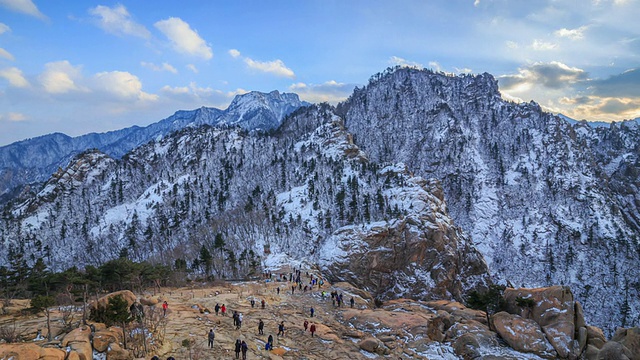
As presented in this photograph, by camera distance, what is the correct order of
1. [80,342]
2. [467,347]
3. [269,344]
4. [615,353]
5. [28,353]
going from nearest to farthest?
[28,353]
[80,342]
[269,344]
[615,353]
[467,347]

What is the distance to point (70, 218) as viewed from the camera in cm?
15375

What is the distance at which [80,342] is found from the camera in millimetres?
20562

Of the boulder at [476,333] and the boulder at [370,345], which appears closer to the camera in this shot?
the boulder at [370,345]

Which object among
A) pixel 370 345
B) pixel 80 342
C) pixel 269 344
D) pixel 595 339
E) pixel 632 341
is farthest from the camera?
pixel 595 339

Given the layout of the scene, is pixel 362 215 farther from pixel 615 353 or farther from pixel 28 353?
pixel 28 353

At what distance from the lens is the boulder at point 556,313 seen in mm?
31062

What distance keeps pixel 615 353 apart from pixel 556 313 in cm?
527

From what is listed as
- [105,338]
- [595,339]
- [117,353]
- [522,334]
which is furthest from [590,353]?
[105,338]

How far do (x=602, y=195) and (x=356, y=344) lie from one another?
191 m

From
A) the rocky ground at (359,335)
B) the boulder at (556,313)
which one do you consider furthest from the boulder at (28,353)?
the boulder at (556,313)

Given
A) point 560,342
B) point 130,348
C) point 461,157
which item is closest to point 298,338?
point 130,348

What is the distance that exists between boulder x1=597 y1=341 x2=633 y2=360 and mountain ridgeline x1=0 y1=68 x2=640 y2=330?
5606cm

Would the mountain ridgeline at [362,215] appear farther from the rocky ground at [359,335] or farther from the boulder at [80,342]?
the boulder at [80,342]

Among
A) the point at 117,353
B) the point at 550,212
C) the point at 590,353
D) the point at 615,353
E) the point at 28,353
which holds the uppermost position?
the point at 28,353
